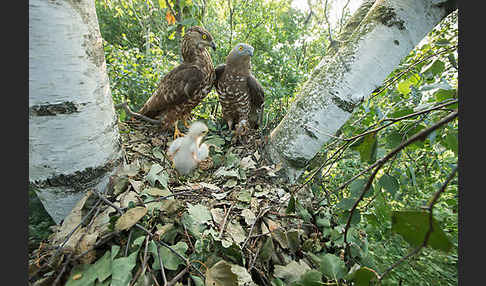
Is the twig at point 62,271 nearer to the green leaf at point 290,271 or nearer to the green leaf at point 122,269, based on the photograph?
the green leaf at point 122,269

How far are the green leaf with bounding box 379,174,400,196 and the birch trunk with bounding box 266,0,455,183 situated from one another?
284 millimetres

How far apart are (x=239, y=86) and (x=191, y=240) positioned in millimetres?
1328

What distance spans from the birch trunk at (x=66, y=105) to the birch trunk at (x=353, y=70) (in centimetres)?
74

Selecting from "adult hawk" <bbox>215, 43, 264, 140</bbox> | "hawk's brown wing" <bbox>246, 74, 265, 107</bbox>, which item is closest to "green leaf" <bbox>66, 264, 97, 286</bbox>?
"adult hawk" <bbox>215, 43, 264, 140</bbox>

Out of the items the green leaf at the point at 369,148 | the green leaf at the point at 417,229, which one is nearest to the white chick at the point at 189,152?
the green leaf at the point at 369,148

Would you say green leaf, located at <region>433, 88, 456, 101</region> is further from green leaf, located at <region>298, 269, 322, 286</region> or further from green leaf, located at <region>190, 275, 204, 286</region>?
green leaf, located at <region>190, 275, 204, 286</region>

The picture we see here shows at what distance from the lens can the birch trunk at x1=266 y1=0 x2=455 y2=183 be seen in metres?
0.80

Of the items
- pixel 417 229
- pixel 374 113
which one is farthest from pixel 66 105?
pixel 374 113

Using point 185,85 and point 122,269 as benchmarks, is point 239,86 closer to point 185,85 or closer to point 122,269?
point 185,85

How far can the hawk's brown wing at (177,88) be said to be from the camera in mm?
1450

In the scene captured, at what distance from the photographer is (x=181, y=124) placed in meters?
1.79

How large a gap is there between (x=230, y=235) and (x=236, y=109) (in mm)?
1217

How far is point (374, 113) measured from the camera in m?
1.13

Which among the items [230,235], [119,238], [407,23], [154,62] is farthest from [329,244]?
[154,62]
